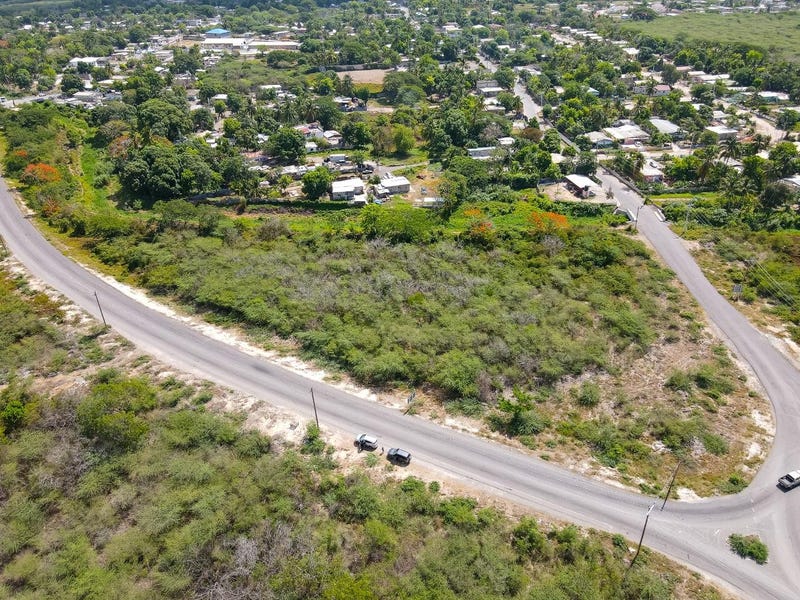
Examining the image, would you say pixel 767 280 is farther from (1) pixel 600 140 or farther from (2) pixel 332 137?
(2) pixel 332 137

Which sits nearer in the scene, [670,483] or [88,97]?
[670,483]

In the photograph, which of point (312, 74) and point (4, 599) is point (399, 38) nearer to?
point (312, 74)

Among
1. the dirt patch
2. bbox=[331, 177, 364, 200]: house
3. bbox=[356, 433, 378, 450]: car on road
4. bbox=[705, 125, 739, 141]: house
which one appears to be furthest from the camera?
the dirt patch

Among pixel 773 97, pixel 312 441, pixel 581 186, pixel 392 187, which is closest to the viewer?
pixel 312 441

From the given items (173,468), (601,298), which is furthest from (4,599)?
(601,298)

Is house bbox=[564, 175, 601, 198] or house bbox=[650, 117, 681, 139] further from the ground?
house bbox=[650, 117, 681, 139]

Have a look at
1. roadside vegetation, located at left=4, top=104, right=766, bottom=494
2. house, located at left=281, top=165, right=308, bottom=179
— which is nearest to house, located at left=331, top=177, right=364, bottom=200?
roadside vegetation, located at left=4, top=104, right=766, bottom=494

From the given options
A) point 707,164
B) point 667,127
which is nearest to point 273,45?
point 667,127

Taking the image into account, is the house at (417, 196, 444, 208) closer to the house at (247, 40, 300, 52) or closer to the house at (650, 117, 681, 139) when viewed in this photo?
the house at (650, 117, 681, 139)
